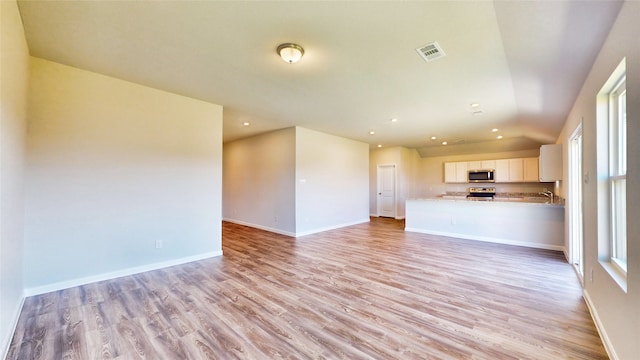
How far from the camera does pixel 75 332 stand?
7.13 feet

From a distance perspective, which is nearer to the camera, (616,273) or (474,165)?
(616,273)

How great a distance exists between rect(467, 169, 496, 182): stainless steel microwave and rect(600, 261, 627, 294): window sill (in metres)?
6.50

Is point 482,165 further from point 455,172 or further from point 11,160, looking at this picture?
point 11,160

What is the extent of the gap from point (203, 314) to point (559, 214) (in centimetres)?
608

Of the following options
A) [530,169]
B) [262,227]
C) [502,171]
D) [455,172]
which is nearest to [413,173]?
[455,172]

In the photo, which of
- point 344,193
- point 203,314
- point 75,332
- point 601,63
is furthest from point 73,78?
point 344,193

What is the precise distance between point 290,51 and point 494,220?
17.8ft

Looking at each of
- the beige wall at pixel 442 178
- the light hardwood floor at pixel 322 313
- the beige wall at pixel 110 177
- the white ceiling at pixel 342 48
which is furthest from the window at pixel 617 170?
the beige wall at pixel 442 178

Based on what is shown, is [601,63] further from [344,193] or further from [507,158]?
[507,158]

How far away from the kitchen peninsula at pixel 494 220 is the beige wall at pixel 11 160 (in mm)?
6702

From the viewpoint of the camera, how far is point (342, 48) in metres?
2.52

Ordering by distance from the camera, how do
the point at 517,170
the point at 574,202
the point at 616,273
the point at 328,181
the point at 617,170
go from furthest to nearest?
the point at 517,170
the point at 328,181
the point at 574,202
the point at 617,170
the point at 616,273

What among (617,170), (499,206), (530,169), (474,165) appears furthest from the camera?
(474,165)

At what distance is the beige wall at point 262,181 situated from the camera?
6098 millimetres
